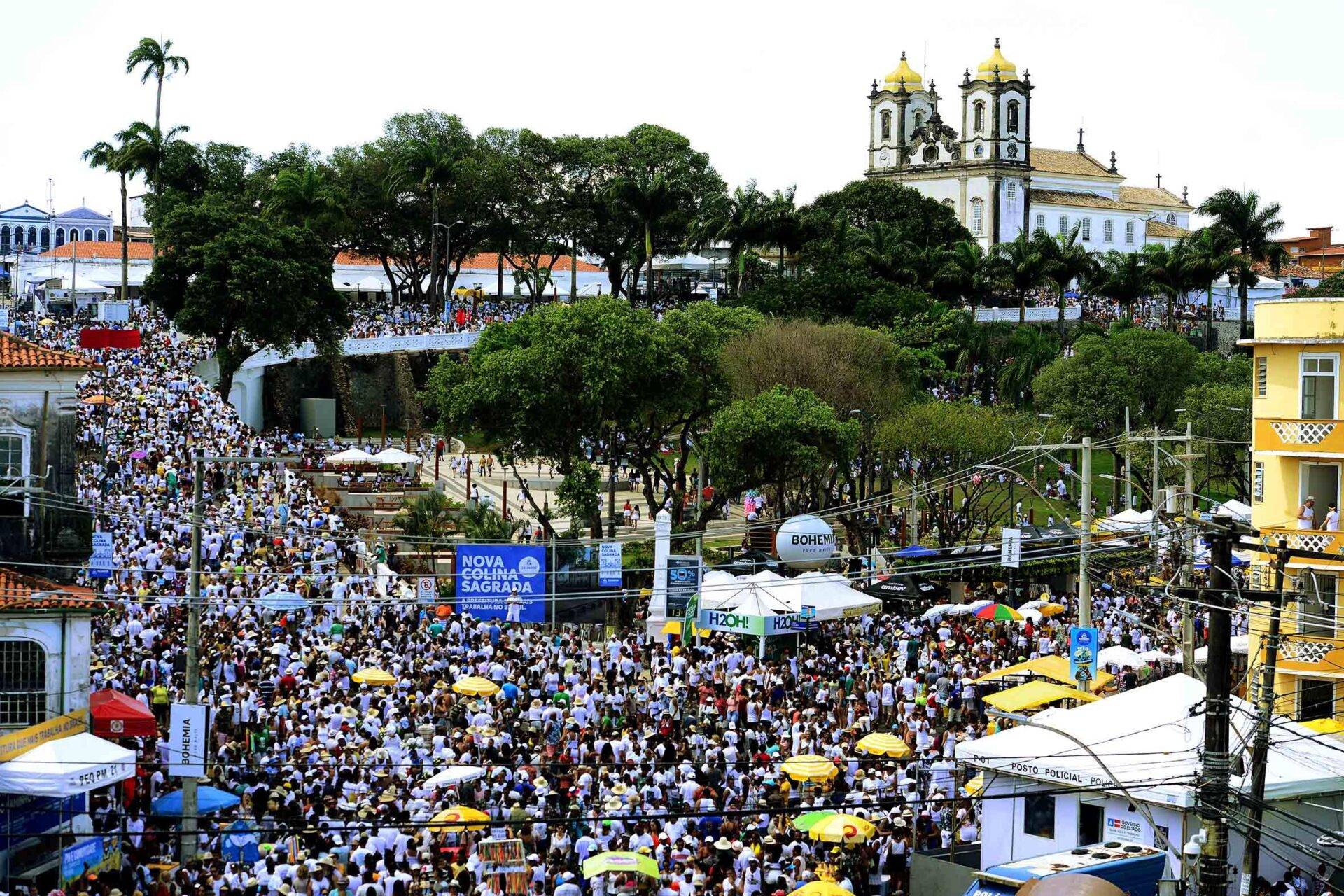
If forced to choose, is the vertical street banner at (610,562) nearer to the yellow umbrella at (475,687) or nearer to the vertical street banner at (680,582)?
the vertical street banner at (680,582)

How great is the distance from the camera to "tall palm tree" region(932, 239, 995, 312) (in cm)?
7719

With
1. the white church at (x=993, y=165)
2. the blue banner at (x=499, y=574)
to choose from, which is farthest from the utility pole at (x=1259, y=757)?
the white church at (x=993, y=165)

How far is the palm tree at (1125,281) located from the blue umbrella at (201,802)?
62.8m

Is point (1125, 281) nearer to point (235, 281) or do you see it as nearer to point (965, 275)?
point (965, 275)

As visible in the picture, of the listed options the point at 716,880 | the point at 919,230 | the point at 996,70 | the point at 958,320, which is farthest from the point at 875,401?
the point at 996,70

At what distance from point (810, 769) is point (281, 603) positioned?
477 inches

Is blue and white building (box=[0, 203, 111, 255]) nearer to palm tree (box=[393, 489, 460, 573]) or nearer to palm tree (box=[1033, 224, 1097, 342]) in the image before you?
palm tree (box=[1033, 224, 1097, 342])

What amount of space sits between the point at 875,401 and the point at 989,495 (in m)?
7.96

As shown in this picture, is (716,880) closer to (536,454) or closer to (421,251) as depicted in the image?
(536,454)

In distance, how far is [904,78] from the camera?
111188 mm

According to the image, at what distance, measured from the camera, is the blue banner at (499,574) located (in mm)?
31562

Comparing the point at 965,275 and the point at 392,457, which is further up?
the point at 965,275

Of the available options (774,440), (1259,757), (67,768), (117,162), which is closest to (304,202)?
(117,162)

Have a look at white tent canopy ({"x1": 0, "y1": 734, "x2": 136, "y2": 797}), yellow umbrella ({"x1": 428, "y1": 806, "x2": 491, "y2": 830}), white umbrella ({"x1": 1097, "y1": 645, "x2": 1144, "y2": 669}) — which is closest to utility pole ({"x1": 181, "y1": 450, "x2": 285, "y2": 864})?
white tent canopy ({"x1": 0, "y1": 734, "x2": 136, "y2": 797})
